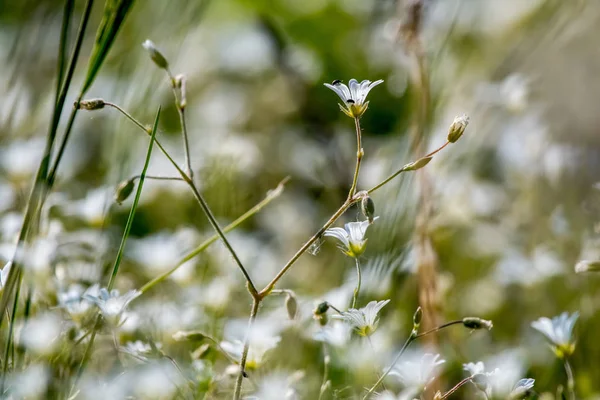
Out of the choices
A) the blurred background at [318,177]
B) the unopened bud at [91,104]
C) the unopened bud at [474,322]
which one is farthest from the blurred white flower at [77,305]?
the unopened bud at [474,322]

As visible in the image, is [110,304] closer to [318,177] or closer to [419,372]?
[419,372]

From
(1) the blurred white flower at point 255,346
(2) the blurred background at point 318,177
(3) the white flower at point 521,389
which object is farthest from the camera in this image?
(2) the blurred background at point 318,177

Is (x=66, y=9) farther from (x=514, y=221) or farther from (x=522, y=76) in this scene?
(x=522, y=76)

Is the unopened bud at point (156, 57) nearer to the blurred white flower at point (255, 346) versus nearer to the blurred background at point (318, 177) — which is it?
the blurred background at point (318, 177)

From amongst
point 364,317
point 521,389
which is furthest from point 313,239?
point 521,389

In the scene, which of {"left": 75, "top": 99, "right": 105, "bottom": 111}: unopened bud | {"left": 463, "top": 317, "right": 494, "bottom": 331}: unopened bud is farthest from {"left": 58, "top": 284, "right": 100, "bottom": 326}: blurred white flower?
{"left": 463, "top": 317, "right": 494, "bottom": 331}: unopened bud
